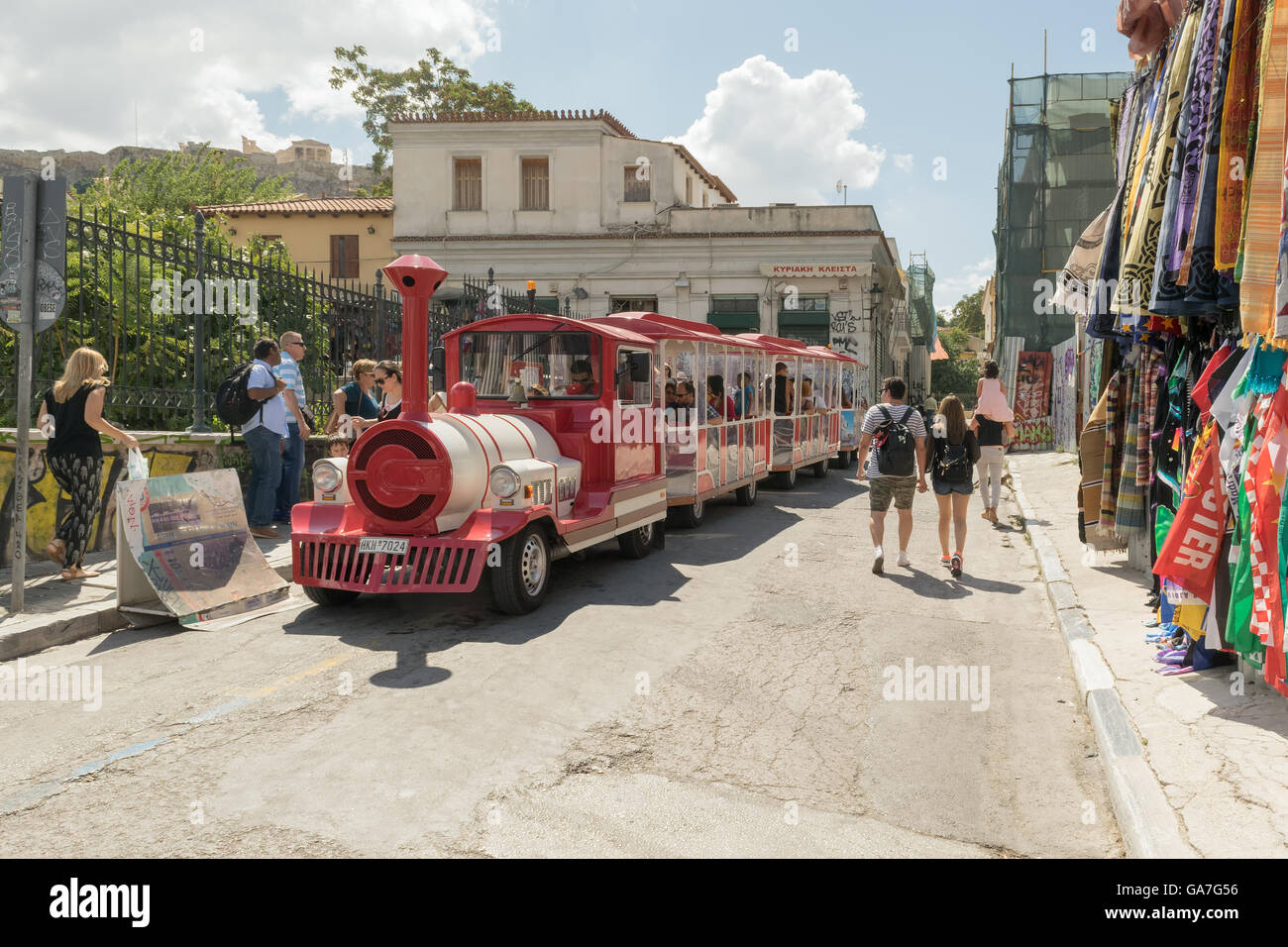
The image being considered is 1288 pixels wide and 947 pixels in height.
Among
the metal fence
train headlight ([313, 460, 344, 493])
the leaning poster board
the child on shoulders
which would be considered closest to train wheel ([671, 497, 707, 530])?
the child on shoulders

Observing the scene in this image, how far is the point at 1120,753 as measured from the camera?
15.4 feet

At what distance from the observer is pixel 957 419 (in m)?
9.83

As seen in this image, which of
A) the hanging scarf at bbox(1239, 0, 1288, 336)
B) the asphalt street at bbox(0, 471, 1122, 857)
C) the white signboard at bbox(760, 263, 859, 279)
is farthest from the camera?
the white signboard at bbox(760, 263, 859, 279)

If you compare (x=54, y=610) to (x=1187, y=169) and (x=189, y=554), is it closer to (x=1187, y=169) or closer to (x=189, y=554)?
(x=189, y=554)

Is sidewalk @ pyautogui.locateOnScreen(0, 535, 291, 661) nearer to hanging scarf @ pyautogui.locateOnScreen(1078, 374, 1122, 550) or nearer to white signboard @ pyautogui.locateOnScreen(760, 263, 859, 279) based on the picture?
hanging scarf @ pyautogui.locateOnScreen(1078, 374, 1122, 550)

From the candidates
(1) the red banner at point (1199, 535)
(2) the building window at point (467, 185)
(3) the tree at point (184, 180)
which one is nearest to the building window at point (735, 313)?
(2) the building window at point (467, 185)

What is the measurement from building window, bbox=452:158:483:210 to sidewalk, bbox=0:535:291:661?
87.9 feet

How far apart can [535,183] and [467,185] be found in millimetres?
2174

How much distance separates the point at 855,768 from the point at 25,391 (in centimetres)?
592

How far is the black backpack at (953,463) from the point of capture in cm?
976

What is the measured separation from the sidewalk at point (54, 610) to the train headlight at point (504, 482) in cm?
252

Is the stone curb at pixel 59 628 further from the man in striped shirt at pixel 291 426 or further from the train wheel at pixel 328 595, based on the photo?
the man in striped shirt at pixel 291 426

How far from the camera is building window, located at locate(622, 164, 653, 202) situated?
3316 centimetres
